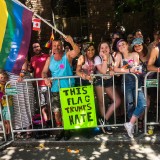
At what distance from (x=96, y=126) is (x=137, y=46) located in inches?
72.0

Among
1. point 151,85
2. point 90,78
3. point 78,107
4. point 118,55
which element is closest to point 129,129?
point 151,85

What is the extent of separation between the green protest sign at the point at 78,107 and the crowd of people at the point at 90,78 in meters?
0.17

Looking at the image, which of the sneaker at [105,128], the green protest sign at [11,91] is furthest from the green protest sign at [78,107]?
the green protest sign at [11,91]

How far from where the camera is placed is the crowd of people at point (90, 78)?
522cm

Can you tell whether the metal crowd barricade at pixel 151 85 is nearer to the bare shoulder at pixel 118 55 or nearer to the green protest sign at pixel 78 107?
the bare shoulder at pixel 118 55

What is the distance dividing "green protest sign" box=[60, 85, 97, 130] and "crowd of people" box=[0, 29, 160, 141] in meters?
0.17

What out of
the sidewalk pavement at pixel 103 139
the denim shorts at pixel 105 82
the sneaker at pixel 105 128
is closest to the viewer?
the sidewalk pavement at pixel 103 139

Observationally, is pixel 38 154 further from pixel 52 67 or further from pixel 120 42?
pixel 120 42

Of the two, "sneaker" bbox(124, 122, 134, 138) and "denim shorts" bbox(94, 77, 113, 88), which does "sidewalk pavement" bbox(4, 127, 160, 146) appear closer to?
"sneaker" bbox(124, 122, 134, 138)

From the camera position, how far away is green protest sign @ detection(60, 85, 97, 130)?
17.5ft

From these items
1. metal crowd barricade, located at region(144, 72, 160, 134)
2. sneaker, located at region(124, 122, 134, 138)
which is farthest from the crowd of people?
metal crowd barricade, located at region(144, 72, 160, 134)

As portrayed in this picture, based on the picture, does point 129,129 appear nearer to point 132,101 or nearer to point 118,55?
point 132,101

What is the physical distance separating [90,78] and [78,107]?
659 millimetres

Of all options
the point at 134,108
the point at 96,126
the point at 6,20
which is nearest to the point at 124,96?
the point at 134,108
